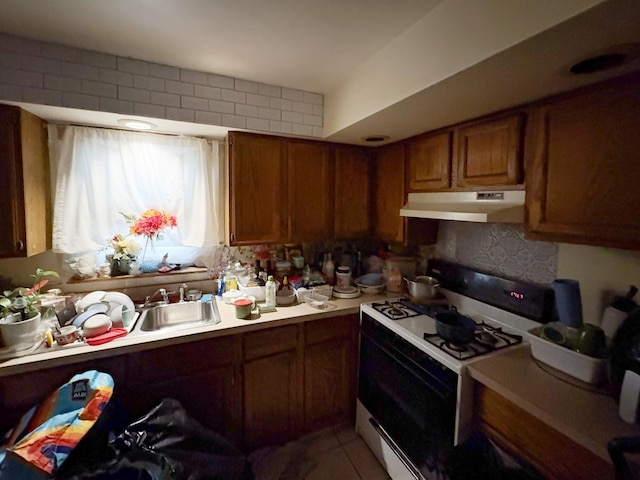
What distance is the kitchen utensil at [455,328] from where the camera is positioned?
1.40 metres

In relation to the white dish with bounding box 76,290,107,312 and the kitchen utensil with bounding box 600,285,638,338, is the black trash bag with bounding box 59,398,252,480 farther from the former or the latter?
the kitchen utensil with bounding box 600,285,638,338

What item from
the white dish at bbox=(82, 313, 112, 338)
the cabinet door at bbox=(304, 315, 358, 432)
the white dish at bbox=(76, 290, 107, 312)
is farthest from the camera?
the cabinet door at bbox=(304, 315, 358, 432)

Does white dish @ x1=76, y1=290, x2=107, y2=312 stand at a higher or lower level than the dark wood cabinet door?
higher

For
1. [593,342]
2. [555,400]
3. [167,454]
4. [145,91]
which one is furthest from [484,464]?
[145,91]

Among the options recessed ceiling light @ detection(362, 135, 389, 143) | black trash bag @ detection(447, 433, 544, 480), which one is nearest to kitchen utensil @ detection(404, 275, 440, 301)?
black trash bag @ detection(447, 433, 544, 480)

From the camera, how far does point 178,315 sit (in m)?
2.01

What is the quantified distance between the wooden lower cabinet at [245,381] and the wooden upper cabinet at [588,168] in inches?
49.0

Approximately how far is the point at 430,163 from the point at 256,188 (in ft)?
3.78

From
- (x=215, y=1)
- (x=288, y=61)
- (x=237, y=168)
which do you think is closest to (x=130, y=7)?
(x=215, y=1)

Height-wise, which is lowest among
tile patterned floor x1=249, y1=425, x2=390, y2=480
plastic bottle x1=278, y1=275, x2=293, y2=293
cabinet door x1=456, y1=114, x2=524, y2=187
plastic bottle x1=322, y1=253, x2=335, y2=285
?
tile patterned floor x1=249, y1=425, x2=390, y2=480

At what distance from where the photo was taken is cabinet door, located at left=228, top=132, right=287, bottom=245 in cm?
198

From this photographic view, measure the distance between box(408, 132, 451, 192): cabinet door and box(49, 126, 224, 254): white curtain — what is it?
1388 millimetres

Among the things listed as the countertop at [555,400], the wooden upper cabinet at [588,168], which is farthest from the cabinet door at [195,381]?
the wooden upper cabinet at [588,168]

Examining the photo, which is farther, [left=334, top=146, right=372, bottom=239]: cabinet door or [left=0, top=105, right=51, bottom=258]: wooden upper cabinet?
[left=334, top=146, right=372, bottom=239]: cabinet door
